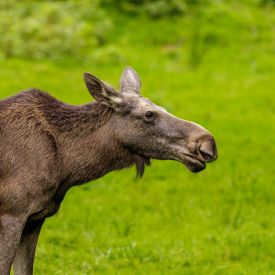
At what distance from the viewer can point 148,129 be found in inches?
307

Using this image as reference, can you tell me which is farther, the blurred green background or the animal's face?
the blurred green background

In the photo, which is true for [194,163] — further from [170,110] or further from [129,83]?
[170,110]

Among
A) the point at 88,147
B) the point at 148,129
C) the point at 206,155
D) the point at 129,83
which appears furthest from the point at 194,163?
the point at 129,83

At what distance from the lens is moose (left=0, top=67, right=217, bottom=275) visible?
24.7ft

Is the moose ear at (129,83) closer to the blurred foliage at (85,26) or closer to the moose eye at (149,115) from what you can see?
the moose eye at (149,115)

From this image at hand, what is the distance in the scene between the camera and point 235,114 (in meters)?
17.5

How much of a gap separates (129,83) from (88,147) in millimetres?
822

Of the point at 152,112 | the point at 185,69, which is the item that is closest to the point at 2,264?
the point at 152,112

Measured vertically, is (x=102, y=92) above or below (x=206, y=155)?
above

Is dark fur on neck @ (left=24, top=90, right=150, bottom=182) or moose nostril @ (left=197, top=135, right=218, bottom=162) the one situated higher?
moose nostril @ (left=197, top=135, right=218, bottom=162)

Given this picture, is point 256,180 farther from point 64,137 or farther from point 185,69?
point 185,69

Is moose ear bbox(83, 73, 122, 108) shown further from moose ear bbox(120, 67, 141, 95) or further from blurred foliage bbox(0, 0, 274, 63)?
blurred foliage bbox(0, 0, 274, 63)

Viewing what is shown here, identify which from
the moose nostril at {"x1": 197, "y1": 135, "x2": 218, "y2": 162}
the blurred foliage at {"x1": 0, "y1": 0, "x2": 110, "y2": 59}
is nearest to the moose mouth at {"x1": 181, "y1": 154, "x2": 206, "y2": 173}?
the moose nostril at {"x1": 197, "y1": 135, "x2": 218, "y2": 162}

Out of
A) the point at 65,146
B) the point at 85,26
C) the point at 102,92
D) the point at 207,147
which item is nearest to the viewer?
the point at 207,147
